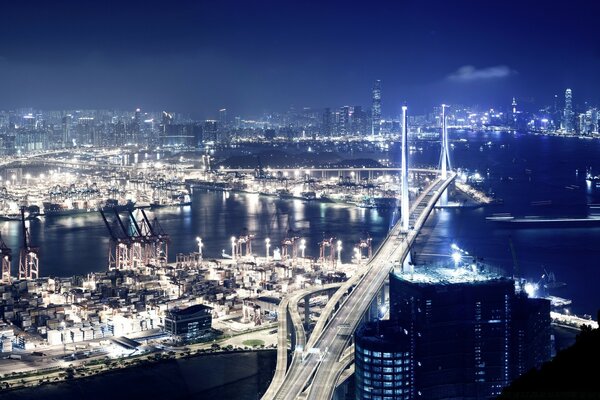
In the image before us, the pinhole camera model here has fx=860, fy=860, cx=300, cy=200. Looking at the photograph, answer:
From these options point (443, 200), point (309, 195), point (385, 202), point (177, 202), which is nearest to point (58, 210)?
point (177, 202)

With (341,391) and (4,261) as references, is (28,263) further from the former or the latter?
(341,391)

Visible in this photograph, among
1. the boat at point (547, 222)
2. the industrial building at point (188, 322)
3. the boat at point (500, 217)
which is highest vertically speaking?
the boat at point (500, 217)

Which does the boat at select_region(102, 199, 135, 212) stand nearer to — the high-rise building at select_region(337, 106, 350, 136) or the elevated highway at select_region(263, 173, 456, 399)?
the elevated highway at select_region(263, 173, 456, 399)

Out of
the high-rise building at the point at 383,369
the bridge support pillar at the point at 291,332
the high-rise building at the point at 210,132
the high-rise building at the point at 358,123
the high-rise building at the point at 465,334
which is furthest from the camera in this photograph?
the high-rise building at the point at 358,123

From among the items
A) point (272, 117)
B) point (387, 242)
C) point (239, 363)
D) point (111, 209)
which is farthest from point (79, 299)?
point (272, 117)

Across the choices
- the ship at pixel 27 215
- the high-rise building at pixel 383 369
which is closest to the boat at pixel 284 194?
the ship at pixel 27 215

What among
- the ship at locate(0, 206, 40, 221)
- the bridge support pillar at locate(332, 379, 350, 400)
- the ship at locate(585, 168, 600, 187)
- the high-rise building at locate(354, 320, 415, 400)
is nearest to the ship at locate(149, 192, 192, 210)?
the ship at locate(0, 206, 40, 221)

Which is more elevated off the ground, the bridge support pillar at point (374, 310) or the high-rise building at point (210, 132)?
the high-rise building at point (210, 132)

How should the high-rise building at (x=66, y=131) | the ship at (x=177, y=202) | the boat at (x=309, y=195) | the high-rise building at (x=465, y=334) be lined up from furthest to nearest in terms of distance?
the high-rise building at (x=66, y=131)
the boat at (x=309, y=195)
the ship at (x=177, y=202)
the high-rise building at (x=465, y=334)

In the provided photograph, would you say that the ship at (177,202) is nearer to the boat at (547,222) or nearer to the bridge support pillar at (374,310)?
the boat at (547,222)
